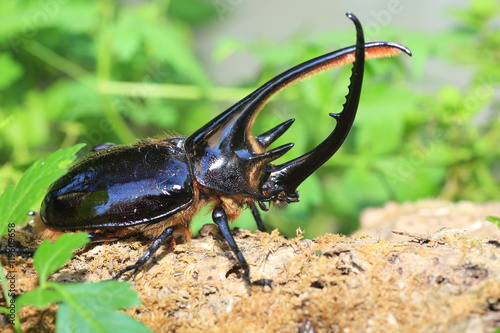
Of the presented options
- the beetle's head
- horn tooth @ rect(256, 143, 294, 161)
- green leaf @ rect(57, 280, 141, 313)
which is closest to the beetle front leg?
the beetle's head

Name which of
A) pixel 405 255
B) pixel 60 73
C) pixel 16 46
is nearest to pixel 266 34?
pixel 60 73

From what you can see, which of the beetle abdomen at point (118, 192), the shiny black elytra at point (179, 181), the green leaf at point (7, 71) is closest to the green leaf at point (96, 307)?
the shiny black elytra at point (179, 181)

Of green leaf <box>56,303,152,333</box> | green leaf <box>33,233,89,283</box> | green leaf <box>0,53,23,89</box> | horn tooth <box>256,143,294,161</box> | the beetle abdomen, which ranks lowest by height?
green leaf <box>56,303,152,333</box>

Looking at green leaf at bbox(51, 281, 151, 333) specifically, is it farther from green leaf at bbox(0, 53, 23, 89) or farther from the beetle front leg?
green leaf at bbox(0, 53, 23, 89)

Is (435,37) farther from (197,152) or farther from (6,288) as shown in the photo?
(6,288)

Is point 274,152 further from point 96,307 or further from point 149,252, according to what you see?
point 96,307

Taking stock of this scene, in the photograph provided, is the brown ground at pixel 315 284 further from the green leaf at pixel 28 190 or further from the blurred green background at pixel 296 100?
the blurred green background at pixel 296 100

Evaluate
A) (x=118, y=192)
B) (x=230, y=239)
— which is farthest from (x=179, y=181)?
(x=230, y=239)
